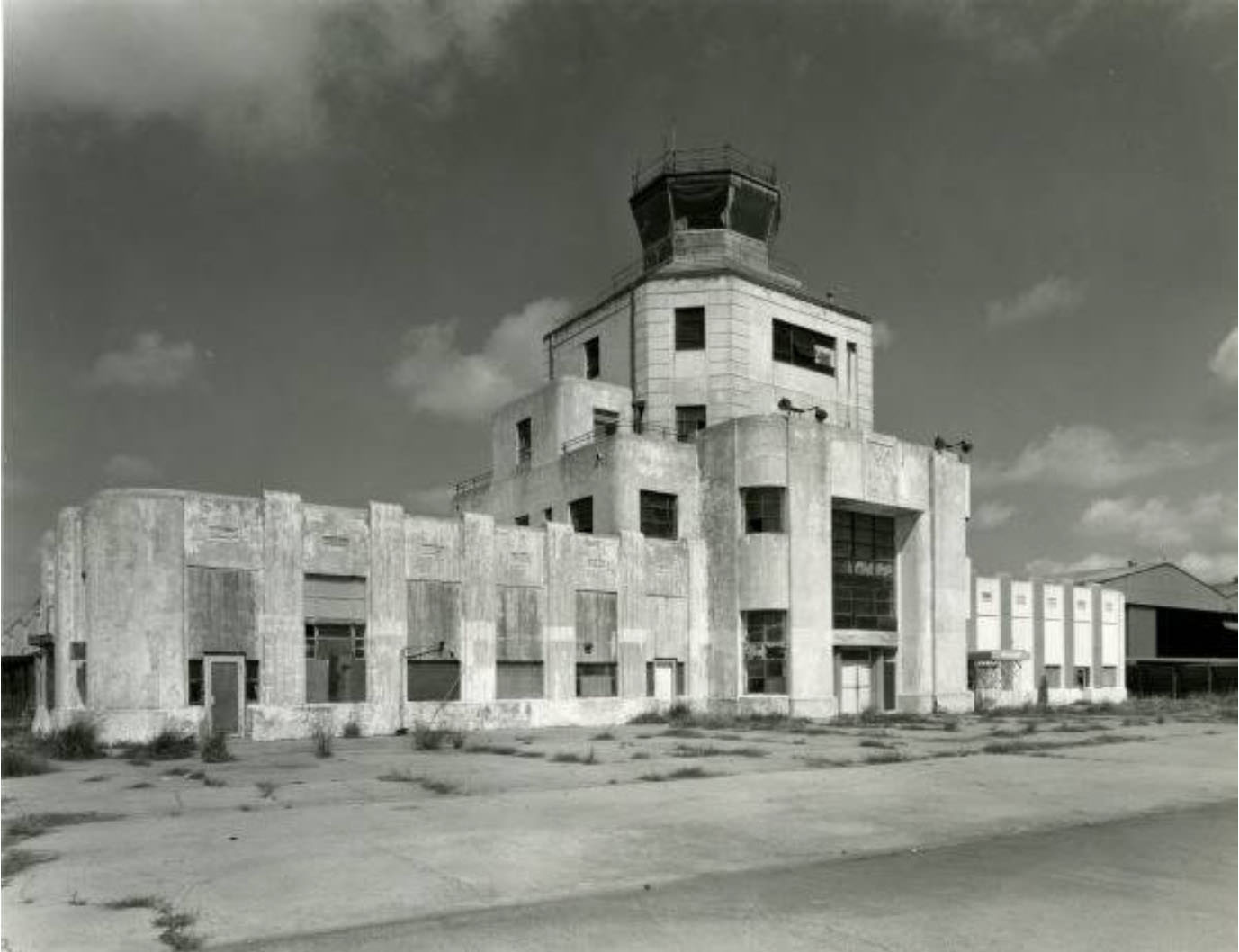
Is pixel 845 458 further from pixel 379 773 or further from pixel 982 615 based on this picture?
pixel 379 773

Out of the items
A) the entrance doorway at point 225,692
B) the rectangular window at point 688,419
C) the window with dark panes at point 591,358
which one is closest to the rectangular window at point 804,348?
the rectangular window at point 688,419

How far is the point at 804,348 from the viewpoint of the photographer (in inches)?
1698

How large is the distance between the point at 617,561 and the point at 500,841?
75.1ft

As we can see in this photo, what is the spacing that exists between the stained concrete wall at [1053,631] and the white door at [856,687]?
8185mm

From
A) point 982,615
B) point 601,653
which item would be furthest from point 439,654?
point 982,615

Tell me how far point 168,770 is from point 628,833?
441 inches

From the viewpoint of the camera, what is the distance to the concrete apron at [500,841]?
864 centimetres

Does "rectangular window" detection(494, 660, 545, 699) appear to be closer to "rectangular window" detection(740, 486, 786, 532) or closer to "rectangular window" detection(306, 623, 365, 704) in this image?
"rectangular window" detection(306, 623, 365, 704)

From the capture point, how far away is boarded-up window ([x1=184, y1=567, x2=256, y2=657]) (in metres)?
26.0

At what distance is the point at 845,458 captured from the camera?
37031 mm

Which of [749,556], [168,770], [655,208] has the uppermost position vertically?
[655,208]

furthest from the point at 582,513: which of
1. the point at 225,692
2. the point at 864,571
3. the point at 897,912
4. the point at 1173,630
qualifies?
the point at 1173,630

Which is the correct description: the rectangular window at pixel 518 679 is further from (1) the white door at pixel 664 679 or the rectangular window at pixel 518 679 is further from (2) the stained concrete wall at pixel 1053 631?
(2) the stained concrete wall at pixel 1053 631

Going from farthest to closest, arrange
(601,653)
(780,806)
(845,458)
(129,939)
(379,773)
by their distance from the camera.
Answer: (845,458) < (601,653) < (379,773) < (780,806) < (129,939)
